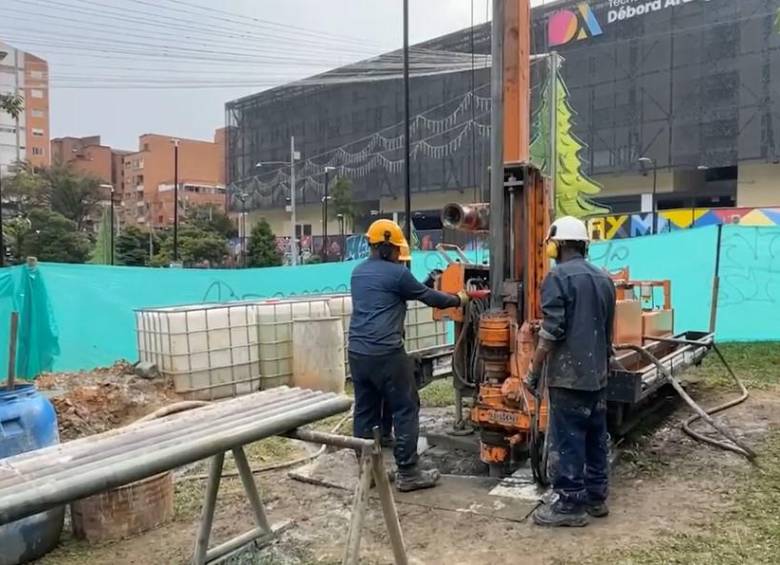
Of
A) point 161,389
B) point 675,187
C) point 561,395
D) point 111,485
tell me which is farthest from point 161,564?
point 675,187

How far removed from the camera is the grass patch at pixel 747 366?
848 cm

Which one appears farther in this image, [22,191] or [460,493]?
[22,191]

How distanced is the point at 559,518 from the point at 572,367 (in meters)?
0.93

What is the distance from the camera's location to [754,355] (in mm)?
10008

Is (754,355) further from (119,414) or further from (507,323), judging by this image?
(119,414)

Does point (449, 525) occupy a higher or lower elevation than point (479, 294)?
lower

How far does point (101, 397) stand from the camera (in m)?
7.33

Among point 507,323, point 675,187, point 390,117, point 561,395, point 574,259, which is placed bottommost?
point 561,395

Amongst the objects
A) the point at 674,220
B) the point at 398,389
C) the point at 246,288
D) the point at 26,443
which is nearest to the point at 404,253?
the point at 398,389

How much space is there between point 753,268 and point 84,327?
9769mm

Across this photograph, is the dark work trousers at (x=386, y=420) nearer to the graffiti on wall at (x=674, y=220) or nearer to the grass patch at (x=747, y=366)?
the grass patch at (x=747, y=366)

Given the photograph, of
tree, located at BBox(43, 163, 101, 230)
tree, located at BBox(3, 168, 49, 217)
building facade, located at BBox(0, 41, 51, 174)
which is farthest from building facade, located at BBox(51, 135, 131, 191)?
tree, located at BBox(3, 168, 49, 217)

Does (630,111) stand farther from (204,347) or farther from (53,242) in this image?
(204,347)

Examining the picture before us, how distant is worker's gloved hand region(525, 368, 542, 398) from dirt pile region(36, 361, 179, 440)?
4.31 metres
